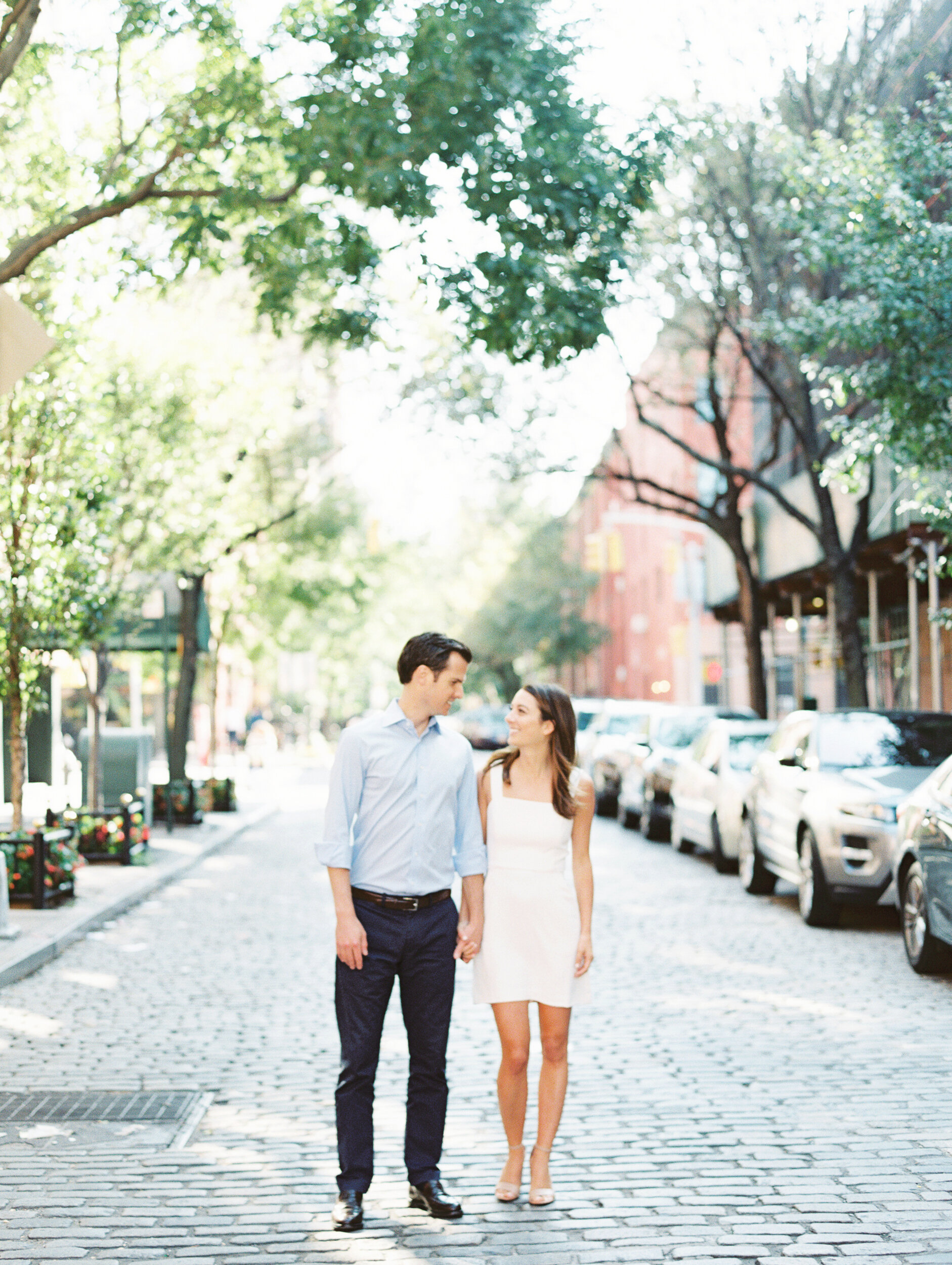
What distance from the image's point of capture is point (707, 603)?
37.0 metres

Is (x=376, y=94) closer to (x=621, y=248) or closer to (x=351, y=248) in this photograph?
(x=351, y=248)

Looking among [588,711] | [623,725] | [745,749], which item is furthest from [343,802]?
[588,711]

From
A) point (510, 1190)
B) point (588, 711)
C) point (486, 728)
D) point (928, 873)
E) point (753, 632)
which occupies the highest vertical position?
point (753, 632)

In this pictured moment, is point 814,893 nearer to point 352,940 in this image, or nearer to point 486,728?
point 352,940

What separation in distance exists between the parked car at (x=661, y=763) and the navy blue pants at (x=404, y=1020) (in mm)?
14469

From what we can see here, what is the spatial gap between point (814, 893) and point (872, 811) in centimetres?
79

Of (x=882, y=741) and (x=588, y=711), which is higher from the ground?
(x=588, y=711)

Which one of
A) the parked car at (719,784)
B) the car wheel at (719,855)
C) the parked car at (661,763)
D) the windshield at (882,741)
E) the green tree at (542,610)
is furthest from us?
the green tree at (542,610)

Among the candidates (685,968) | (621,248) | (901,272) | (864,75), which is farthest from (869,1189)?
(864,75)

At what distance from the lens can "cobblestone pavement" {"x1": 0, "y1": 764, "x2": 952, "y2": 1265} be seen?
16.4 feet

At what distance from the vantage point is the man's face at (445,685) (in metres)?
5.15

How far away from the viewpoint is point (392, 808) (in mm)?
5172

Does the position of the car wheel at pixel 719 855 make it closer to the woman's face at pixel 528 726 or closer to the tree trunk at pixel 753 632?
the tree trunk at pixel 753 632

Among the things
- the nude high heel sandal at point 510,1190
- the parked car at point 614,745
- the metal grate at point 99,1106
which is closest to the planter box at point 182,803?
the parked car at point 614,745
